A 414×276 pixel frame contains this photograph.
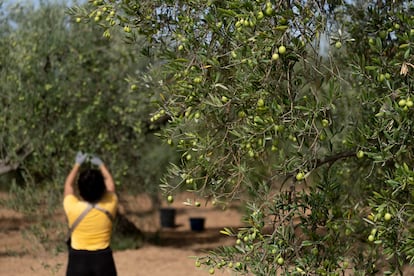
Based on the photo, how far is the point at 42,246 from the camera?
1270 cm

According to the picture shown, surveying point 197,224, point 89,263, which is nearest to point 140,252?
point 197,224

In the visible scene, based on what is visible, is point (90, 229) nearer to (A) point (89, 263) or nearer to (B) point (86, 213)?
(B) point (86, 213)

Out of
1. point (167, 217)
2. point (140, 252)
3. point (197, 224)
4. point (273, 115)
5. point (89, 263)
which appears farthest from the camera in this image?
point (167, 217)

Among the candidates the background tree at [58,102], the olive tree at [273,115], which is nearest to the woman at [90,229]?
the olive tree at [273,115]

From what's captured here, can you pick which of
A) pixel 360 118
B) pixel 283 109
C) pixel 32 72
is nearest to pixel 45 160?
pixel 32 72

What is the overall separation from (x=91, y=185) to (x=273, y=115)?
222 cm

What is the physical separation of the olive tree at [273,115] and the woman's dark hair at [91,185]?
1.23m

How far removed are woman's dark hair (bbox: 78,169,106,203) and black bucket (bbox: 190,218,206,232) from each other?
1269cm

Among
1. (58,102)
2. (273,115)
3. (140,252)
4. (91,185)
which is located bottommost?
(140,252)

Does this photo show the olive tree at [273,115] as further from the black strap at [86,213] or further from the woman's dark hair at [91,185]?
the black strap at [86,213]

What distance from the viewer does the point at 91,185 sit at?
5.79 m

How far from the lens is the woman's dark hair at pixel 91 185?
5.78m

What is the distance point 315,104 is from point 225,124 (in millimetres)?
667

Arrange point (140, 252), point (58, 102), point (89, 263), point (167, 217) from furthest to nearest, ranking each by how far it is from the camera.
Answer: point (167, 217) → point (140, 252) → point (58, 102) → point (89, 263)
